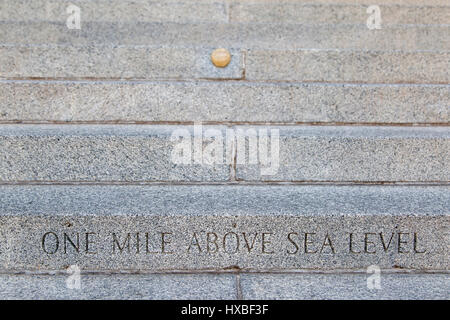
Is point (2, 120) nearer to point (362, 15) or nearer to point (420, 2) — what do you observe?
point (362, 15)

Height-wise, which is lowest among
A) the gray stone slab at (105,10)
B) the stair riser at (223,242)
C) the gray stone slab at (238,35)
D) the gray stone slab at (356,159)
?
the stair riser at (223,242)

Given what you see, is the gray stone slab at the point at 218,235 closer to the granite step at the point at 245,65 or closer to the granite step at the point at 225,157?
the granite step at the point at 225,157

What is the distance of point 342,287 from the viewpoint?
150 cm

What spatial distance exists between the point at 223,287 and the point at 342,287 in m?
0.46

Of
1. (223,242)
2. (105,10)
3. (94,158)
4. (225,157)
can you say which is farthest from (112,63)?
(223,242)

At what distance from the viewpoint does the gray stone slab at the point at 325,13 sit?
9.60ft

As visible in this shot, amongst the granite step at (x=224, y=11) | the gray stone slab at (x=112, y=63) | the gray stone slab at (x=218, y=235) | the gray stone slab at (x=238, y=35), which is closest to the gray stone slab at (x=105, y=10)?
the granite step at (x=224, y=11)

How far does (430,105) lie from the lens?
199cm

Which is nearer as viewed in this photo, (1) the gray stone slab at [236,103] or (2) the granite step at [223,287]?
(2) the granite step at [223,287]

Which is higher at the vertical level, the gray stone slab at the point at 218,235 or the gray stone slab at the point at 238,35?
the gray stone slab at the point at 238,35

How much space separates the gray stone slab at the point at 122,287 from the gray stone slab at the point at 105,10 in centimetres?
199

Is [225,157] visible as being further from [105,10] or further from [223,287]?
[105,10]

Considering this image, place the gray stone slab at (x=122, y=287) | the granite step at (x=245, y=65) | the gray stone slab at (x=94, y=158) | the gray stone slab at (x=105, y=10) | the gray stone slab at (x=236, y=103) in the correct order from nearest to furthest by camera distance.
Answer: the gray stone slab at (x=122, y=287)
the gray stone slab at (x=94, y=158)
the gray stone slab at (x=236, y=103)
the granite step at (x=245, y=65)
the gray stone slab at (x=105, y=10)

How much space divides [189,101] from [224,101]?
18 cm
